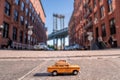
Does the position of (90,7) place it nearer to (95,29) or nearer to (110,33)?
(95,29)

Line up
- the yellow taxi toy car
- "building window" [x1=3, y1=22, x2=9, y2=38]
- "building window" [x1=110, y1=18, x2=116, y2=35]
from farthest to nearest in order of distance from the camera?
"building window" [x1=110, y1=18, x2=116, y2=35] < "building window" [x1=3, y1=22, x2=9, y2=38] < the yellow taxi toy car

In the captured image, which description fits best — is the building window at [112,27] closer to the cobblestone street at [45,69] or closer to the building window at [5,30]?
the cobblestone street at [45,69]

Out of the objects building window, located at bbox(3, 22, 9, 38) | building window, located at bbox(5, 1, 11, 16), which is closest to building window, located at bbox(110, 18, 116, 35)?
building window, located at bbox(3, 22, 9, 38)

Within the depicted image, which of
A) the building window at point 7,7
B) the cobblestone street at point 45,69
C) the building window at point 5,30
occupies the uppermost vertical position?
the building window at point 7,7

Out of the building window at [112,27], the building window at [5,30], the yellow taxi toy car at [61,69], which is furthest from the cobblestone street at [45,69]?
the building window at [112,27]

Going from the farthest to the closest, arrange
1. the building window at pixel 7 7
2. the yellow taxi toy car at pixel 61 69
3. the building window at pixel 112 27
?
the building window at pixel 112 27, the building window at pixel 7 7, the yellow taxi toy car at pixel 61 69

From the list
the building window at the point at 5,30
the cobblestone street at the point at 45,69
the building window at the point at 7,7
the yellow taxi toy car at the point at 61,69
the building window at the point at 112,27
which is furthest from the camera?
the building window at the point at 112,27

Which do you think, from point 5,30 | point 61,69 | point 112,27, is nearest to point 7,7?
point 5,30

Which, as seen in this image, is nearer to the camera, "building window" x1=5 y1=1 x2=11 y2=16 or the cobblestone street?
the cobblestone street

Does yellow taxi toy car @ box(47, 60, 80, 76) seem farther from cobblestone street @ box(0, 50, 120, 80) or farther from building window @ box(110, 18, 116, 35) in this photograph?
building window @ box(110, 18, 116, 35)

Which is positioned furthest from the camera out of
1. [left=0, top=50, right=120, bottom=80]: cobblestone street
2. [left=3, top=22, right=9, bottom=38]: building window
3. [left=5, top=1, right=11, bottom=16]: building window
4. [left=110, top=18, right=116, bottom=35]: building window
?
[left=110, top=18, right=116, bottom=35]: building window

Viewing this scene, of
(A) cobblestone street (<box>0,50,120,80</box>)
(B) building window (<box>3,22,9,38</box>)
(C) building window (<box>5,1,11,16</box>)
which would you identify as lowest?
(A) cobblestone street (<box>0,50,120,80</box>)

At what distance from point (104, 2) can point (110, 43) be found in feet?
31.4

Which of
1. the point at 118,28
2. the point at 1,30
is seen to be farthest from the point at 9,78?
the point at 118,28
